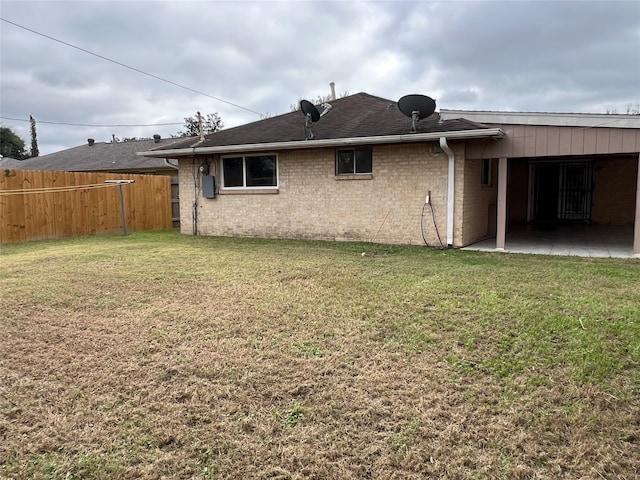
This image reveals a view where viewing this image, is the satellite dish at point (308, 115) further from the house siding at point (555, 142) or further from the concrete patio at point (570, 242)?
the concrete patio at point (570, 242)

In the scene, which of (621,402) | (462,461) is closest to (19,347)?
(462,461)

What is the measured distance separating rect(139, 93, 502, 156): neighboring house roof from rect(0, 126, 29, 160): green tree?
42950 mm

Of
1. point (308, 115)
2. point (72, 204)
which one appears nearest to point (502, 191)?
point (308, 115)

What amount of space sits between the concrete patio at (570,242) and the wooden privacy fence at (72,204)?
10.7 m

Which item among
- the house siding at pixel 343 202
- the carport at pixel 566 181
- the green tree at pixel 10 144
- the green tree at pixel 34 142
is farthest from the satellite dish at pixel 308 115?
the green tree at pixel 34 142

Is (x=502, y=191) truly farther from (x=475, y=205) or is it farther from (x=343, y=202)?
(x=343, y=202)

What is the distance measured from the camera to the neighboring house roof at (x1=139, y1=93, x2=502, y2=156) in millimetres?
8804

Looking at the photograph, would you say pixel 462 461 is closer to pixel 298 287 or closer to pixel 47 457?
pixel 47 457

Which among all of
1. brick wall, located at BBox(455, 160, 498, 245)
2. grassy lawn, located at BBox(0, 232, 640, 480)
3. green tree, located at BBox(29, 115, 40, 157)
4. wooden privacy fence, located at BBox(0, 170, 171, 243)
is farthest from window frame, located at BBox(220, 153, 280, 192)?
green tree, located at BBox(29, 115, 40, 157)

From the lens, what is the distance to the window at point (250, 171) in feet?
36.7

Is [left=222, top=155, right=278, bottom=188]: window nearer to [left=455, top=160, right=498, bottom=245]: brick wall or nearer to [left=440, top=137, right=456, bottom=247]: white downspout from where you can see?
[left=440, top=137, right=456, bottom=247]: white downspout

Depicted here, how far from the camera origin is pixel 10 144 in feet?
147

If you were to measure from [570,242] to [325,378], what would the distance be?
8.73 metres

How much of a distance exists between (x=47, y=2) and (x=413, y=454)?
14.0 m
